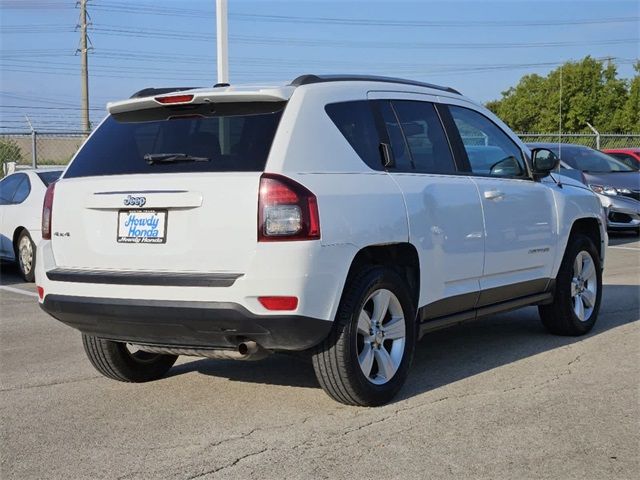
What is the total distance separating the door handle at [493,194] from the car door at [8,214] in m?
7.66

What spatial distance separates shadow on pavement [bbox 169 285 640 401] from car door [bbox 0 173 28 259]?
6325 mm

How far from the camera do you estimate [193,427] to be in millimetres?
4809

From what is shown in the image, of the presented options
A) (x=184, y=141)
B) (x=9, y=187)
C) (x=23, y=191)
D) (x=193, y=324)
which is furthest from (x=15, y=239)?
(x=193, y=324)

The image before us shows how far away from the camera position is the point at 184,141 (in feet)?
16.4

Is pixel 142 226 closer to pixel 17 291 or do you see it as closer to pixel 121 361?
pixel 121 361

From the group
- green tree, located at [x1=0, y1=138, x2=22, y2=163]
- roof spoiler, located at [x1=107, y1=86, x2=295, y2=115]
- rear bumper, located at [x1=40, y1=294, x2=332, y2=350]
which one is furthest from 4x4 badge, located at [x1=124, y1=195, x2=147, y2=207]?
green tree, located at [x1=0, y1=138, x2=22, y2=163]

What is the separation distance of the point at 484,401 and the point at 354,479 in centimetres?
150

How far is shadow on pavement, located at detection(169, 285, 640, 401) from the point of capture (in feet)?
19.2

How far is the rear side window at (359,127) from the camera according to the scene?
16.9ft

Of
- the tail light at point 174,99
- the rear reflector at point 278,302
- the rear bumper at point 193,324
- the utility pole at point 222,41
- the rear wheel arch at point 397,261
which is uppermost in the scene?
the utility pole at point 222,41

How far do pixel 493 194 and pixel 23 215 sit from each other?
24.4 feet

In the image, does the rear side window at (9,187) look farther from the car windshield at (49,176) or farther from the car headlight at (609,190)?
the car headlight at (609,190)

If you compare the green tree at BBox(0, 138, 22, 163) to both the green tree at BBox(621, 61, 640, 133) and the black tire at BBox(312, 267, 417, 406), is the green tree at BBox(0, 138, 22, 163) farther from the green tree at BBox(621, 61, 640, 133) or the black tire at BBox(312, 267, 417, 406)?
the green tree at BBox(621, 61, 640, 133)

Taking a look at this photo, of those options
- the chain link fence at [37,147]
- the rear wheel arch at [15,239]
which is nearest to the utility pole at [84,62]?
the chain link fence at [37,147]
